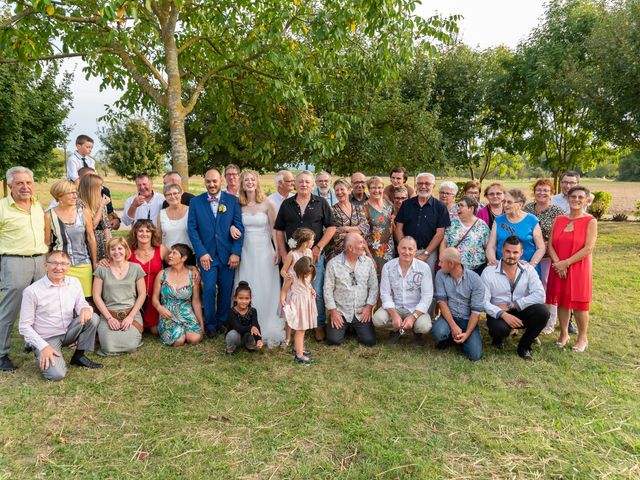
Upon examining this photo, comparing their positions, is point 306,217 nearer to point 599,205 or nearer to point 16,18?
point 16,18

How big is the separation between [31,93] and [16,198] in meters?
11.9

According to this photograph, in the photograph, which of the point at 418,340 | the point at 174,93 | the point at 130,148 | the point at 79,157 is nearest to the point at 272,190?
the point at 130,148

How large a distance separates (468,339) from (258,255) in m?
2.72

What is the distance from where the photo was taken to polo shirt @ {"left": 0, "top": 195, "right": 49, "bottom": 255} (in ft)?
14.5

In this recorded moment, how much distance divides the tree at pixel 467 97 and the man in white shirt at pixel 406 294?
13.3m

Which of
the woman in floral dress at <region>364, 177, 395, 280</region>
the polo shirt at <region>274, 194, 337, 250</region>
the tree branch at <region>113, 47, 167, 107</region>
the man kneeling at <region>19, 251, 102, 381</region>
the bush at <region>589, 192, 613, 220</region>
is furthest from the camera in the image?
the bush at <region>589, 192, 613, 220</region>

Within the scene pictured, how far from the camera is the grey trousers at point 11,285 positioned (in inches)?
175

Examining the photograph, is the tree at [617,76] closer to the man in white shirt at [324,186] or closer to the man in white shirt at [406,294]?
the man in white shirt at [324,186]

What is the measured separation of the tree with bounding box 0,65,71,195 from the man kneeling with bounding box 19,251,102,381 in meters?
10.2

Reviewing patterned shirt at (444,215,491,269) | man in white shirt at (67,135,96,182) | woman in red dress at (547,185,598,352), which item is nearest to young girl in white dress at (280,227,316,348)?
patterned shirt at (444,215,491,269)

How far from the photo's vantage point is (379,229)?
18.7 feet

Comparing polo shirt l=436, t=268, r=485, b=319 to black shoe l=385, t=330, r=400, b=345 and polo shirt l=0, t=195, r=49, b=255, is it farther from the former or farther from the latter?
polo shirt l=0, t=195, r=49, b=255

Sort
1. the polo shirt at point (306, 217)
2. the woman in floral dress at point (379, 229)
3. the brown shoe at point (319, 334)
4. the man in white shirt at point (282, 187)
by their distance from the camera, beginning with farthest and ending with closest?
the man in white shirt at point (282, 187), the woman in floral dress at point (379, 229), the brown shoe at point (319, 334), the polo shirt at point (306, 217)

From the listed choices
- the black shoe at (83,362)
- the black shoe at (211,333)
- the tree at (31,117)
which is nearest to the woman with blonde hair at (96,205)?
the black shoe at (83,362)
